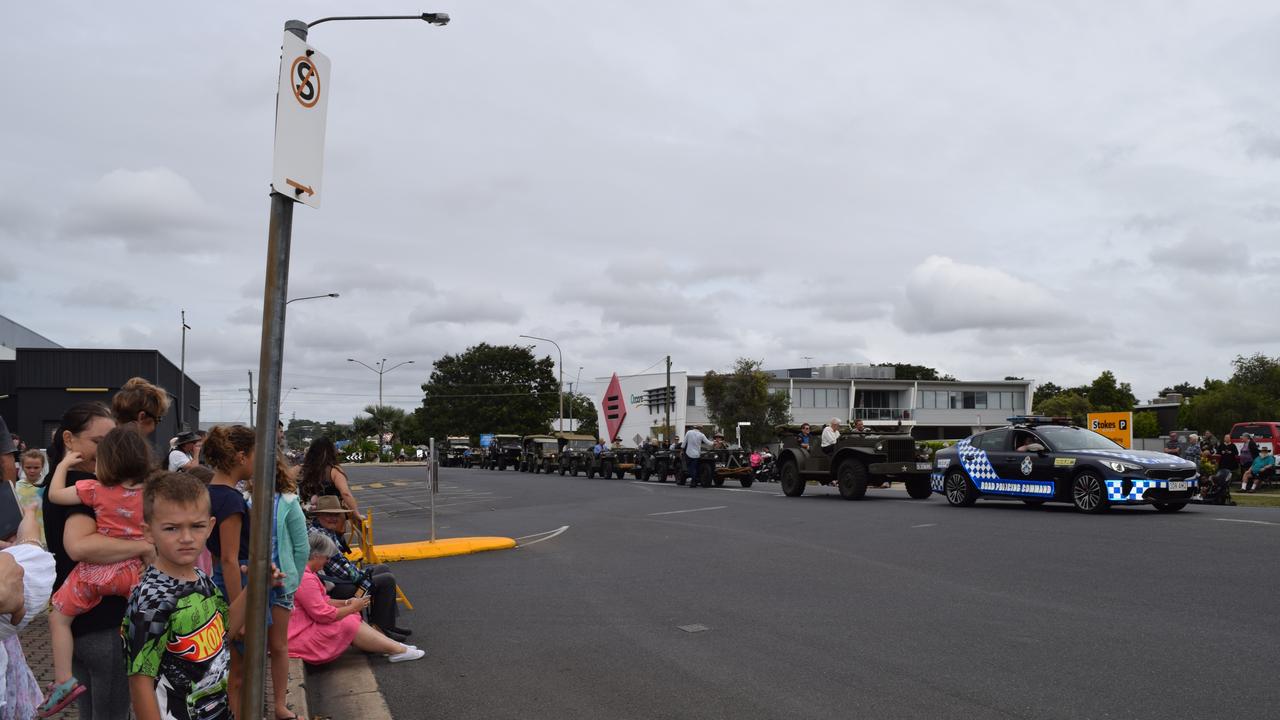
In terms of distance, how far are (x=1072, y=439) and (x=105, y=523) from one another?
53.2 feet

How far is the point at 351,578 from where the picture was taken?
7.68 m

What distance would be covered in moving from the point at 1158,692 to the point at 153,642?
215 inches

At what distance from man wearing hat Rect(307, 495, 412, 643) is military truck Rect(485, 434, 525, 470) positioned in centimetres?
4632

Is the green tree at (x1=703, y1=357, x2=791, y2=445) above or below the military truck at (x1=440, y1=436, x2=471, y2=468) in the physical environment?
above

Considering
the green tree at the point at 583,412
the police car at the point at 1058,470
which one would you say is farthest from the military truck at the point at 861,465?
the green tree at the point at 583,412

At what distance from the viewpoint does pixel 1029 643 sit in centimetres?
739

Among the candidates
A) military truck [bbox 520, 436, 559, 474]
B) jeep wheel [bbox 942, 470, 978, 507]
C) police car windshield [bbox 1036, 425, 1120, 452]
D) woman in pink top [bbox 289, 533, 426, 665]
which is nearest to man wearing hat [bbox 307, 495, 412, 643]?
woman in pink top [bbox 289, 533, 426, 665]

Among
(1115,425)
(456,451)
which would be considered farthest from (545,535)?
(456,451)

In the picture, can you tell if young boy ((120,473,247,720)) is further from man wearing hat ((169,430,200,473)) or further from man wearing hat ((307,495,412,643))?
man wearing hat ((169,430,200,473))

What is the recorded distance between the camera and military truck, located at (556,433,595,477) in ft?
140

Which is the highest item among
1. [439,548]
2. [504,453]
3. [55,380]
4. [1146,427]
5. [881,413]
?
[881,413]

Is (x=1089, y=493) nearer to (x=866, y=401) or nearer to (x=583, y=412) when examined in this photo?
(x=866, y=401)

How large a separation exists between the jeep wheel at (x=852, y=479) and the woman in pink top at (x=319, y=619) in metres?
15.5

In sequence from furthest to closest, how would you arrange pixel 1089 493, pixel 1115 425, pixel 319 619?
pixel 1115 425, pixel 1089 493, pixel 319 619
